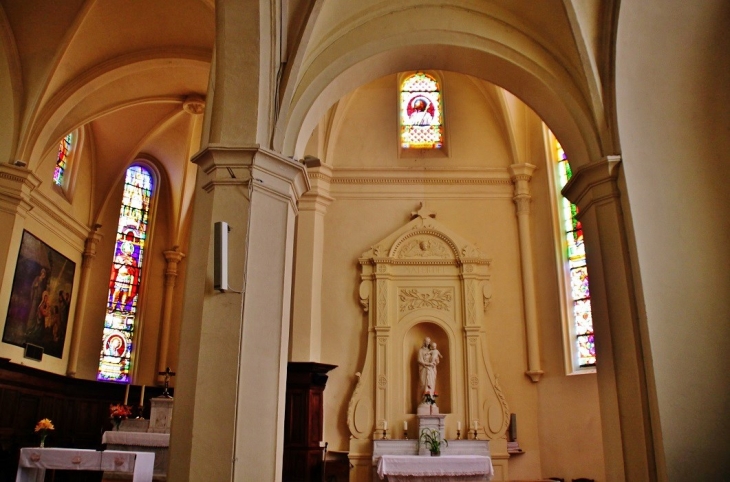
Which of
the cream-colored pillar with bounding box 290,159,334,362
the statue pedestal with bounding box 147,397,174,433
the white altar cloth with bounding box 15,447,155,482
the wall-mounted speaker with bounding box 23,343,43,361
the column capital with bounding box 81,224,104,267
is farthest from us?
the column capital with bounding box 81,224,104,267

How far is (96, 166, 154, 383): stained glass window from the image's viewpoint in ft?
46.1

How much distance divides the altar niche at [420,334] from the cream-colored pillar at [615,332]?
177 inches

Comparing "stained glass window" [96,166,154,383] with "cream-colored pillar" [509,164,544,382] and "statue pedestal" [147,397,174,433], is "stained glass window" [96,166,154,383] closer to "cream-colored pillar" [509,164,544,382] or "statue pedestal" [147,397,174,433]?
"statue pedestal" [147,397,174,433]

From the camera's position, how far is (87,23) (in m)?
10.4

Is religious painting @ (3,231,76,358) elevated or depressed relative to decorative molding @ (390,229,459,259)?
depressed

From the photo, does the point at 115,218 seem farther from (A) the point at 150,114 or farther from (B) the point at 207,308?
(B) the point at 207,308

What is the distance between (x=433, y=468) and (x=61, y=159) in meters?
8.97

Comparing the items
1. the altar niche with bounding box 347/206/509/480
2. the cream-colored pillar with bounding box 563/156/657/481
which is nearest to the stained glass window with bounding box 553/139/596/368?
the altar niche with bounding box 347/206/509/480

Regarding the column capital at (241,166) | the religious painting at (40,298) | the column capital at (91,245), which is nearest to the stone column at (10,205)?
the religious painting at (40,298)

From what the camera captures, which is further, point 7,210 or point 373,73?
point 7,210

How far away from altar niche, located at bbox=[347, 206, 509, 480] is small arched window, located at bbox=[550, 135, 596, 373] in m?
1.42

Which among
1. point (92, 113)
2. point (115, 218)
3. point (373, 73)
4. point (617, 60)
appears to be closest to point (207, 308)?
point (373, 73)

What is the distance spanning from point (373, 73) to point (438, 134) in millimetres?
5098

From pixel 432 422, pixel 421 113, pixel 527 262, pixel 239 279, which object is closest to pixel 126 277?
pixel 421 113
